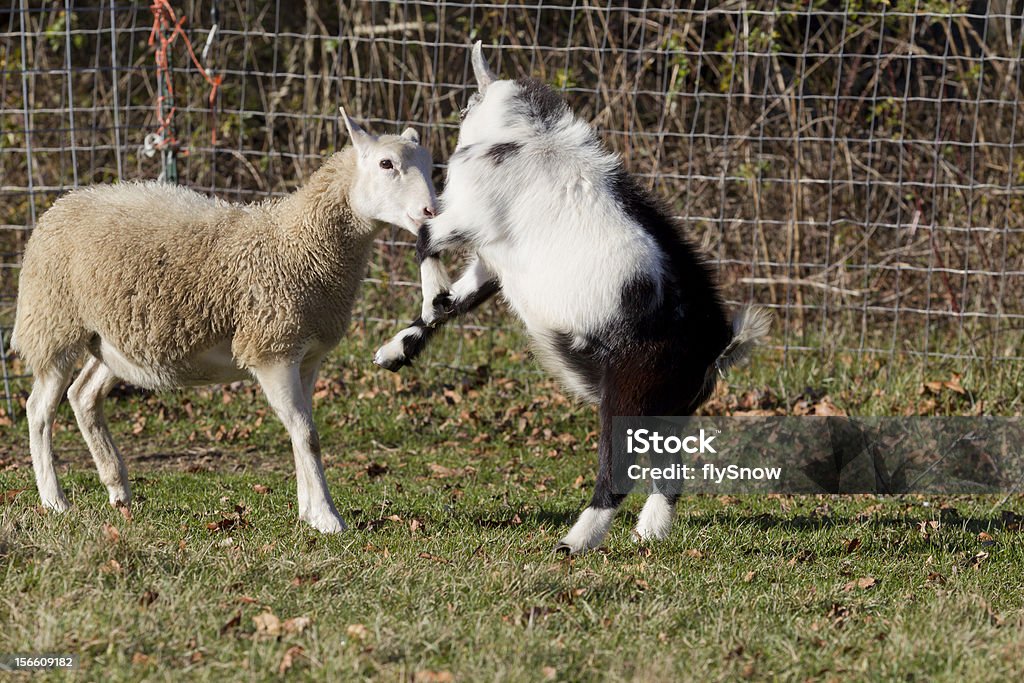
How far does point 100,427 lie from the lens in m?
5.51

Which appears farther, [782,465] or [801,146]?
[801,146]

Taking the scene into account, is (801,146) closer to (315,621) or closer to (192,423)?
(192,423)

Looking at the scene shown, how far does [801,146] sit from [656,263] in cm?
464

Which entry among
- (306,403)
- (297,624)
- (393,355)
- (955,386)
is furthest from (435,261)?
(955,386)

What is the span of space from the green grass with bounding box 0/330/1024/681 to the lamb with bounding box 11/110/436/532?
435mm

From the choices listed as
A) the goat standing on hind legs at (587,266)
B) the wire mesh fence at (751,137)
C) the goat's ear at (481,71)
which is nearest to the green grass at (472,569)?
the goat standing on hind legs at (587,266)

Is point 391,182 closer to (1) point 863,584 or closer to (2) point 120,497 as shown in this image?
(2) point 120,497

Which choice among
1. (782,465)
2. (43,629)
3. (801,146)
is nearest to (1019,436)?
(782,465)

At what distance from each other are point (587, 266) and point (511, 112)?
67cm

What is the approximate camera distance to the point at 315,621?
3596 mm

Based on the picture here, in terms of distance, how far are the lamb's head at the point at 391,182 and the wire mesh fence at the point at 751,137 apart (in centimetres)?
238

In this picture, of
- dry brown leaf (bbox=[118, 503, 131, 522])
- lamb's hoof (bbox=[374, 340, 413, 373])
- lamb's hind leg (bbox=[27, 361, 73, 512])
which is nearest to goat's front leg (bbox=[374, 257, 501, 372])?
lamb's hoof (bbox=[374, 340, 413, 373])

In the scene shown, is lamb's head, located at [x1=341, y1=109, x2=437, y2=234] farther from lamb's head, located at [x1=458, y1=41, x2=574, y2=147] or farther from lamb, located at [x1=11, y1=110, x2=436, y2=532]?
lamb's head, located at [x1=458, y1=41, x2=574, y2=147]

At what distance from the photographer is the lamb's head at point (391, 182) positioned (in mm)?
5133
